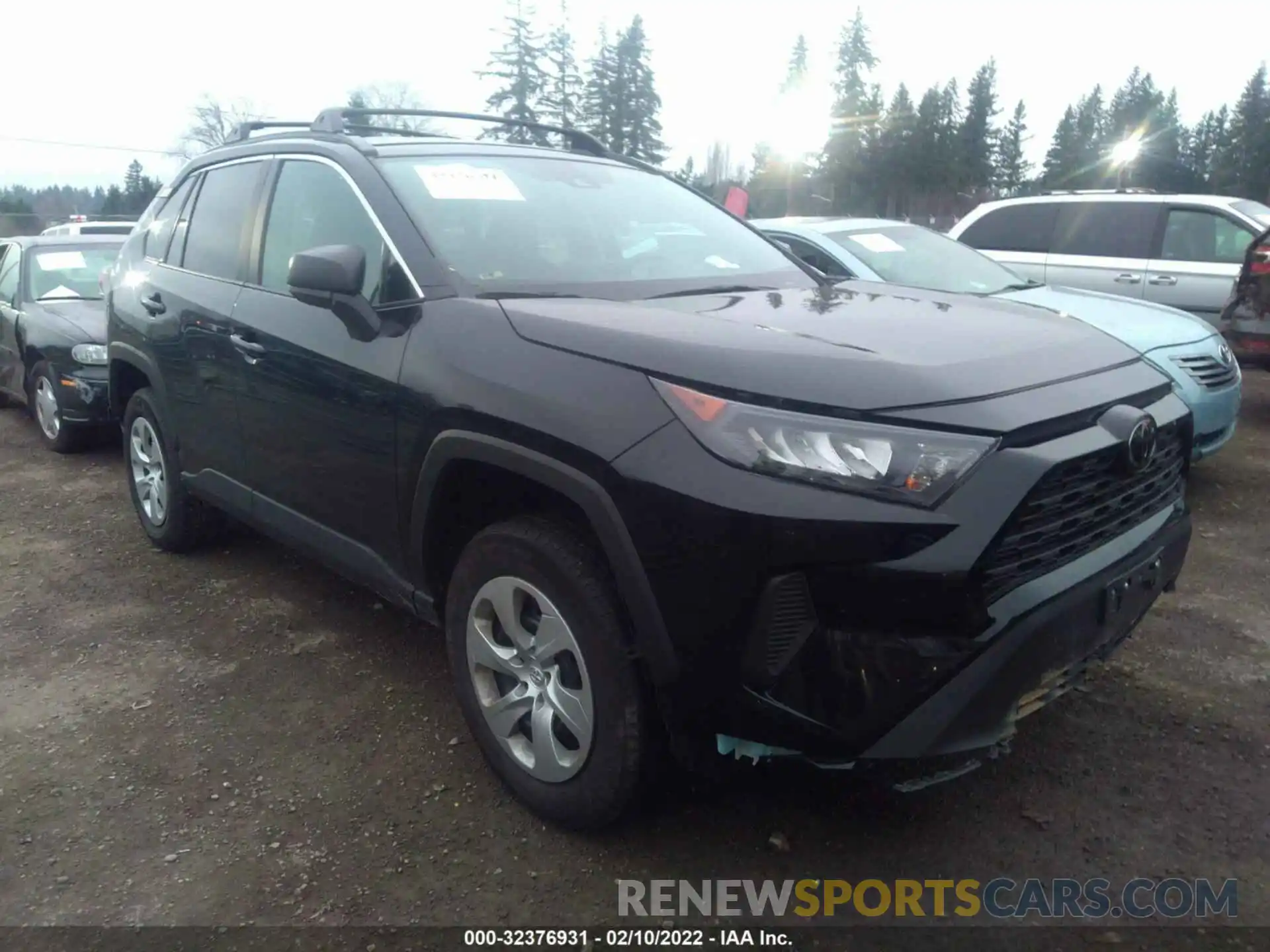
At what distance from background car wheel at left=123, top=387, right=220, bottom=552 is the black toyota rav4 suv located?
1035mm

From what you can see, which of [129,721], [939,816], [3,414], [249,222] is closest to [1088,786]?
[939,816]

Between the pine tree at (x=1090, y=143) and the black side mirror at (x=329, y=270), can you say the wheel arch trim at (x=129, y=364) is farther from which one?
the pine tree at (x=1090, y=143)

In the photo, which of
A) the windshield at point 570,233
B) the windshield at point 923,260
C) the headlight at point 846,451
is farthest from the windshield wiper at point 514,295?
the windshield at point 923,260

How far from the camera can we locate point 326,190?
337 centimetres

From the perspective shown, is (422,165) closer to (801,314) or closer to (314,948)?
(801,314)

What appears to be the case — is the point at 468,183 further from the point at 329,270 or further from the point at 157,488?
the point at 157,488

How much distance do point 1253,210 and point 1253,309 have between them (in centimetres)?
176

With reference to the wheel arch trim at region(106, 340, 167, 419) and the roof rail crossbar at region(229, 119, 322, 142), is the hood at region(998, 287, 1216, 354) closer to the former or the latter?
the roof rail crossbar at region(229, 119, 322, 142)

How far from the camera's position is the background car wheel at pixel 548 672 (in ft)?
7.54

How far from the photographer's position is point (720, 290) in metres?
3.09

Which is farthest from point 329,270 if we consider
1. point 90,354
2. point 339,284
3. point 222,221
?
point 90,354

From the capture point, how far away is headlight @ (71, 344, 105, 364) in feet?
21.8

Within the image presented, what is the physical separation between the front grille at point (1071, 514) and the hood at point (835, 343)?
227mm

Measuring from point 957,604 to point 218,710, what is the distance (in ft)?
8.24
